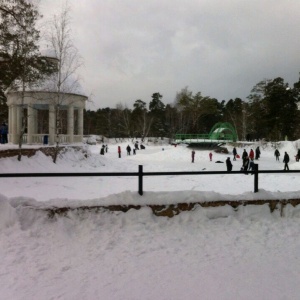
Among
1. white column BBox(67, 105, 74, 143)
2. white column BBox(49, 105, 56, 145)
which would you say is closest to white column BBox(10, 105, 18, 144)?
white column BBox(49, 105, 56, 145)

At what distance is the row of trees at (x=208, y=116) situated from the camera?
5522 centimetres

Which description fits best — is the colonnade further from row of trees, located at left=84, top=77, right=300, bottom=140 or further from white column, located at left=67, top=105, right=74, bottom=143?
row of trees, located at left=84, top=77, right=300, bottom=140

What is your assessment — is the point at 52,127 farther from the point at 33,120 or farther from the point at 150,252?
the point at 150,252

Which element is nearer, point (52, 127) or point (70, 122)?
point (52, 127)

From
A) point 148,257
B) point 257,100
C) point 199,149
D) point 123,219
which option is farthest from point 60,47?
point 257,100

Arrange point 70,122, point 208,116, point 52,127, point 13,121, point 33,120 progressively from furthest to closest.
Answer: point 208,116, point 70,122, point 13,121, point 33,120, point 52,127

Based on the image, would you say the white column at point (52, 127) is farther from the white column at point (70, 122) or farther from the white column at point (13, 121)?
the white column at point (13, 121)

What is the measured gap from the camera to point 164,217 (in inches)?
219

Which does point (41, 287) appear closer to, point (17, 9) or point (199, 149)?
point (17, 9)

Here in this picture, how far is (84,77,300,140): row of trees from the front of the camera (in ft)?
181

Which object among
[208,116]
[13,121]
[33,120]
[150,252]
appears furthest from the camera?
[208,116]

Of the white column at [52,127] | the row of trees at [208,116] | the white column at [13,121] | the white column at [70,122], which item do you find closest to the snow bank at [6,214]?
the white column at [52,127]

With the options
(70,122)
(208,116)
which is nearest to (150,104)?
(208,116)

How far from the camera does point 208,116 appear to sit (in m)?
88.4
